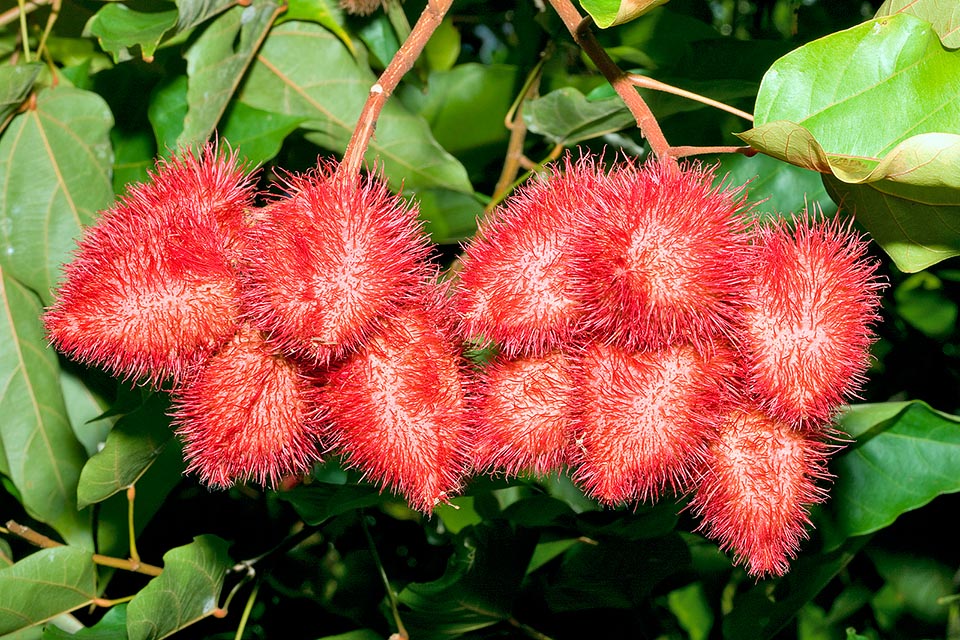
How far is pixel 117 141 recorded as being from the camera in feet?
4.91

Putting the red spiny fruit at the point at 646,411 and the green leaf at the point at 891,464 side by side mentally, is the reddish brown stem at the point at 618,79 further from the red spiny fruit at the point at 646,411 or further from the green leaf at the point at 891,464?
the green leaf at the point at 891,464

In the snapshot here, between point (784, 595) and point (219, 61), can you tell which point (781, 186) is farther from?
point (219, 61)

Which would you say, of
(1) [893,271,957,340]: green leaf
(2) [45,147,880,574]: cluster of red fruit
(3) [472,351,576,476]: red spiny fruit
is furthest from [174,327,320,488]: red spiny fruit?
(1) [893,271,957,340]: green leaf

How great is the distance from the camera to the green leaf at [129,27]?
1.22 metres

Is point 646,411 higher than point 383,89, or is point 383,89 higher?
point 383,89

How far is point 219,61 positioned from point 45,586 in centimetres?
83

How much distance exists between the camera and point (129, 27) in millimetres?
1293

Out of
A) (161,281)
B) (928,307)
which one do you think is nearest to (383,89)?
(161,281)

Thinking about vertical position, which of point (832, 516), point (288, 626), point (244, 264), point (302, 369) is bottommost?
point (288, 626)

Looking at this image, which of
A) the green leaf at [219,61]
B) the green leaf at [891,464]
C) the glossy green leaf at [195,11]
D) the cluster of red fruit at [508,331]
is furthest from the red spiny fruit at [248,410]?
the green leaf at [891,464]

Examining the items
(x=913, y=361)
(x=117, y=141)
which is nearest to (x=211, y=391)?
(x=117, y=141)

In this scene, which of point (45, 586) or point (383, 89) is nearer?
point (383, 89)

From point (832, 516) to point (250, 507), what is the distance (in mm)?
1103

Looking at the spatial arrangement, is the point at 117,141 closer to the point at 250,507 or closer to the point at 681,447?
the point at 250,507
